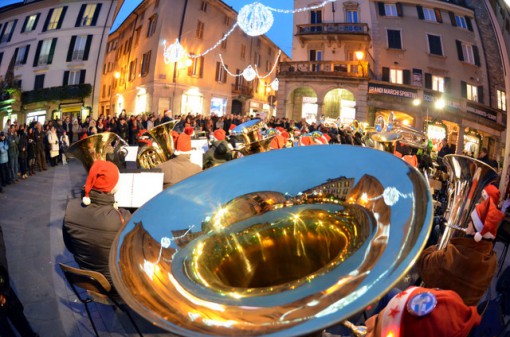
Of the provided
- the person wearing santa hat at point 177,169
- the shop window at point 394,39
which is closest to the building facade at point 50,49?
the person wearing santa hat at point 177,169

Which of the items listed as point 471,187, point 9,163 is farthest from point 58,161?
point 471,187

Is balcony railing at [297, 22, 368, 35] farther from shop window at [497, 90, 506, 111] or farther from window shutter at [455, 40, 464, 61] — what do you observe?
shop window at [497, 90, 506, 111]

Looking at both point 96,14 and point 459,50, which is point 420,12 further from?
point 96,14

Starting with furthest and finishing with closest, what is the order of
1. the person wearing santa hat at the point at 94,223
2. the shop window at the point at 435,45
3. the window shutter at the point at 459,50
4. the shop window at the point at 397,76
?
the shop window at the point at 397,76
the shop window at the point at 435,45
the window shutter at the point at 459,50
the person wearing santa hat at the point at 94,223

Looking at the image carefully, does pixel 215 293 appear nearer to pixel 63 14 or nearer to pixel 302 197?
pixel 302 197

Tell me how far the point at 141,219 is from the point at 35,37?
16.5m

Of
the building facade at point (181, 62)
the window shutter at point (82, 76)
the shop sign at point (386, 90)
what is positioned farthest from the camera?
the shop sign at point (386, 90)

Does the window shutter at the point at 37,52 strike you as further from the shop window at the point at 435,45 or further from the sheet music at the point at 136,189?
the shop window at the point at 435,45

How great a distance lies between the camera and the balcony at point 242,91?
80.1ft

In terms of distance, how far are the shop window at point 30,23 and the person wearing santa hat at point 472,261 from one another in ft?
57.6

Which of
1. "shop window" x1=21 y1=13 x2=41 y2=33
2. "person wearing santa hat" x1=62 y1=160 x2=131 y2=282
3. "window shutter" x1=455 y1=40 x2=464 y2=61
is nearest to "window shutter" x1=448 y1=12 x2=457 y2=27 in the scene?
"window shutter" x1=455 y1=40 x2=464 y2=61

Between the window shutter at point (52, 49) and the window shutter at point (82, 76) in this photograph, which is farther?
the window shutter at point (82, 76)

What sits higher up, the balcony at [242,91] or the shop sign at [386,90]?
the balcony at [242,91]

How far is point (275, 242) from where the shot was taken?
1.52 meters
